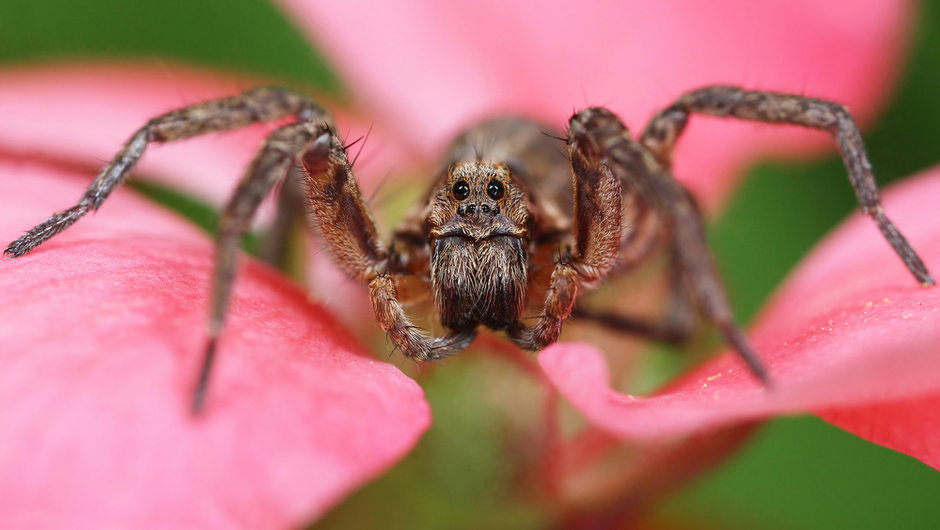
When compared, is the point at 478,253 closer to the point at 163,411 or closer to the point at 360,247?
the point at 360,247

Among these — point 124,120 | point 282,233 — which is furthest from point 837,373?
point 124,120

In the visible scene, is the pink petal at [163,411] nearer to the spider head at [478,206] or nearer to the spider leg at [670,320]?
the spider head at [478,206]

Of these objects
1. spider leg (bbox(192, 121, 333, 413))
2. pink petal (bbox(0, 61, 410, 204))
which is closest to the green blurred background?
pink petal (bbox(0, 61, 410, 204))

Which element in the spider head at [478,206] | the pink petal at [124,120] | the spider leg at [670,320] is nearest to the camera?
the spider head at [478,206]

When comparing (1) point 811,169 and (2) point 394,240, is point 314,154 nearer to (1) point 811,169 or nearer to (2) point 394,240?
(2) point 394,240

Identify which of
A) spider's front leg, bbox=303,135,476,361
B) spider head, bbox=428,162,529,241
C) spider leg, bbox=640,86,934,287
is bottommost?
spider's front leg, bbox=303,135,476,361

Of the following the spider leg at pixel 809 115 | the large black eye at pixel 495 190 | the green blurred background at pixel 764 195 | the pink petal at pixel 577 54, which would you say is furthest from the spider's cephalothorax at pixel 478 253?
the pink petal at pixel 577 54

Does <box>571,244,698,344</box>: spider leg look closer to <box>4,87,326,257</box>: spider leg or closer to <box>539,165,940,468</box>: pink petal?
<box>539,165,940,468</box>: pink petal
